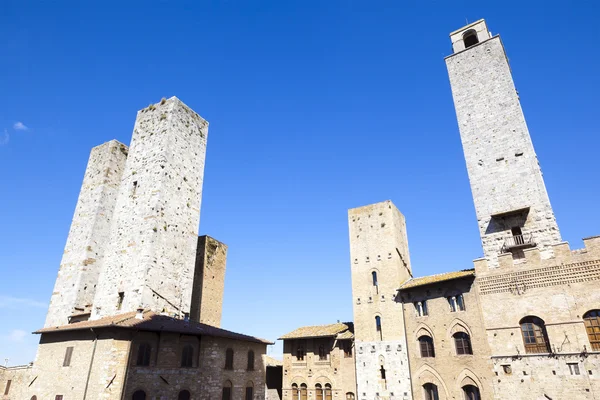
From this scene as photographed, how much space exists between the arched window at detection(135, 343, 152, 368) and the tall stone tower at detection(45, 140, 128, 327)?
10017mm

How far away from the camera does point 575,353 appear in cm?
1883

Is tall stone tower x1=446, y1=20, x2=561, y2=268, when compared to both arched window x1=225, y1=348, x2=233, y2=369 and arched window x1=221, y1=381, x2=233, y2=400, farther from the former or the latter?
arched window x1=221, y1=381, x2=233, y2=400

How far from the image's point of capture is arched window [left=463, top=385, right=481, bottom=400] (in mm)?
21703

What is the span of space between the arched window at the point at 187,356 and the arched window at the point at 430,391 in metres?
14.6

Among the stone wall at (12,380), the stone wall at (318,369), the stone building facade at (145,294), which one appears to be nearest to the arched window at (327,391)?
the stone wall at (318,369)

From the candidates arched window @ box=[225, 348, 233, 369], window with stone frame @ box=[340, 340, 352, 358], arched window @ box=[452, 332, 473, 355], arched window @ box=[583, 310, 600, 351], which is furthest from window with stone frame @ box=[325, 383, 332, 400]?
arched window @ box=[583, 310, 600, 351]

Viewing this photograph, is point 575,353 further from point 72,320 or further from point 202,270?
Answer: point 72,320

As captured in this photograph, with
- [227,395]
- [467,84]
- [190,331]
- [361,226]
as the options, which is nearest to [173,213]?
[190,331]

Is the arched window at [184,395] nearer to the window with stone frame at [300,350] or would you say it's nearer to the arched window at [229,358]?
the arched window at [229,358]

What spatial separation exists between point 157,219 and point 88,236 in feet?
27.7

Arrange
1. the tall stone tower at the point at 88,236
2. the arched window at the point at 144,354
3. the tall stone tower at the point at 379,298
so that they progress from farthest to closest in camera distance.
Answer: the tall stone tower at the point at 88,236, the tall stone tower at the point at 379,298, the arched window at the point at 144,354

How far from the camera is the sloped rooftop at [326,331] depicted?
97.4 ft

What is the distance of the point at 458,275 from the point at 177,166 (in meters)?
20.8

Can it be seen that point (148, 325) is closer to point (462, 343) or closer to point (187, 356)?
point (187, 356)
